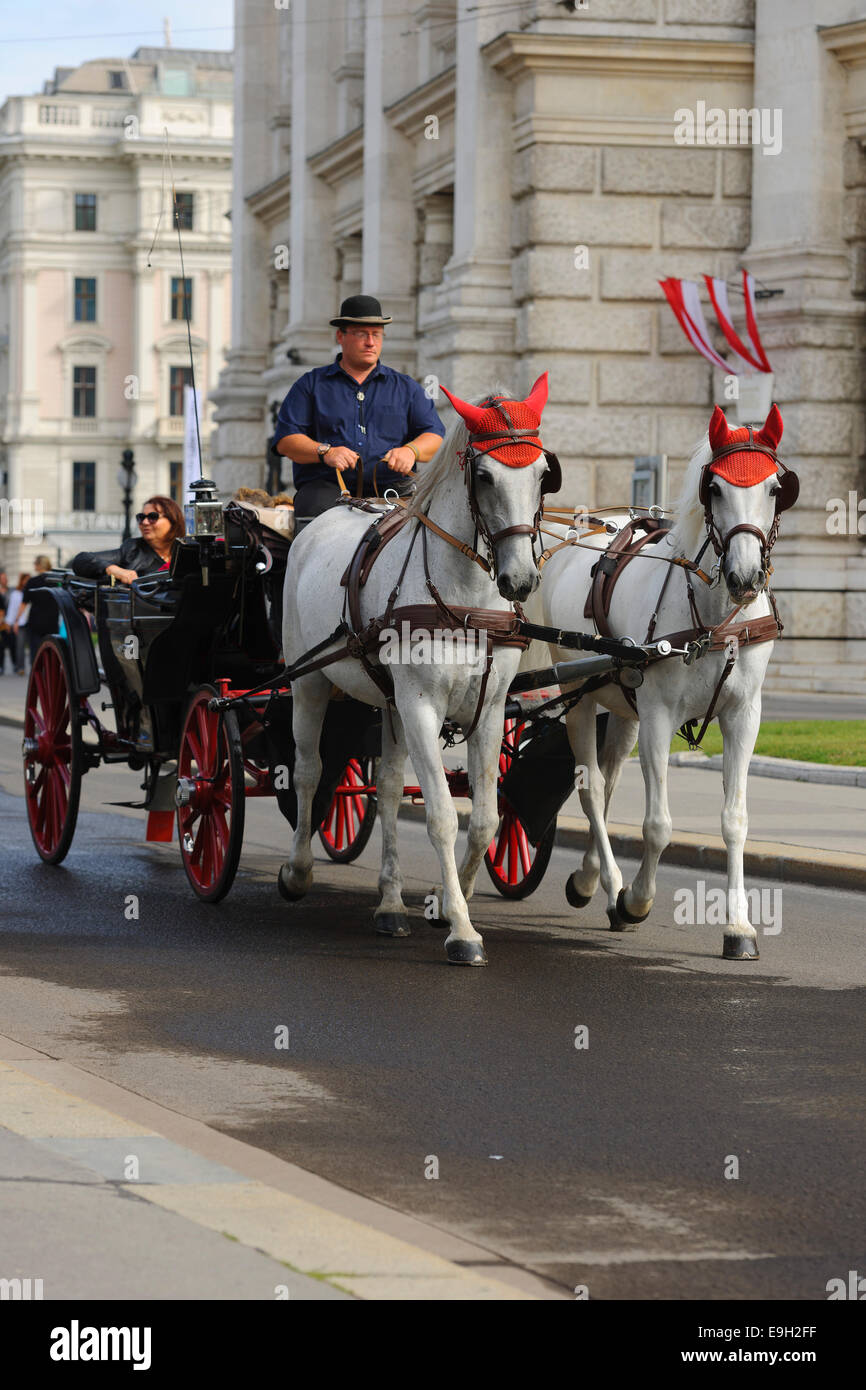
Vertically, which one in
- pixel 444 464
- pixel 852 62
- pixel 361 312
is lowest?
pixel 444 464

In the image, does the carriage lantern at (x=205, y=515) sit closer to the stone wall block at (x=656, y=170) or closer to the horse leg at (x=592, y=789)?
the horse leg at (x=592, y=789)

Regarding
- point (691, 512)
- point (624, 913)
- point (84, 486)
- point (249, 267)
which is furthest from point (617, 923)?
point (84, 486)

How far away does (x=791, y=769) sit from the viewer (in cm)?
1558

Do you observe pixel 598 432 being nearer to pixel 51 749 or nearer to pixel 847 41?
pixel 847 41

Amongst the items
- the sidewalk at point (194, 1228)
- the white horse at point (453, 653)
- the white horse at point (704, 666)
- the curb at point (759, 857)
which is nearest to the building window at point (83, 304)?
the curb at point (759, 857)

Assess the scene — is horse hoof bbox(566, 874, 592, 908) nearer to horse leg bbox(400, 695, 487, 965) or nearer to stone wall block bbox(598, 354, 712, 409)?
horse leg bbox(400, 695, 487, 965)

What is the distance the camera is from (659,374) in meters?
25.3

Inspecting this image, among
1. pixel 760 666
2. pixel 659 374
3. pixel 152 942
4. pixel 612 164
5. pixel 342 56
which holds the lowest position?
pixel 152 942

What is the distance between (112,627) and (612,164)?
15565 mm

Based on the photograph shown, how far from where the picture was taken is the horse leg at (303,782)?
9625 millimetres

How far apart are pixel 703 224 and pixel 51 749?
15851mm

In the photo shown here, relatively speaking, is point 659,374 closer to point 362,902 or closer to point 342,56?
point 342,56

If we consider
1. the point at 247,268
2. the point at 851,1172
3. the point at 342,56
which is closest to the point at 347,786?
the point at 851,1172

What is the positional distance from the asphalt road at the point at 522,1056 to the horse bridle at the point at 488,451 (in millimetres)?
1748
